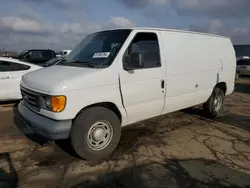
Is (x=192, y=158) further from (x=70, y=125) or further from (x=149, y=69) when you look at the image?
(x=70, y=125)

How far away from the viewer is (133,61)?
160 inches

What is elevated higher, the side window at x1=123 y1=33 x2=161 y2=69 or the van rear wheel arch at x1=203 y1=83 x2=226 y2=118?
the side window at x1=123 y1=33 x2=161 y2=69

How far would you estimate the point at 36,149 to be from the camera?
4.52 meters

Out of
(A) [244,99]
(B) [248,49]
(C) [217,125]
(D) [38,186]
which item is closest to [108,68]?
(D) [38,186]

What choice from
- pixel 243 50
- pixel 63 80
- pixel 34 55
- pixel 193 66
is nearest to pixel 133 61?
pixel 63 80

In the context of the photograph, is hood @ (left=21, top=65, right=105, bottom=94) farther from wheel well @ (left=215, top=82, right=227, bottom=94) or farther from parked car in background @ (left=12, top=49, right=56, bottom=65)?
parked car in background @ (left=12, top=49, right=56, bottom=65)

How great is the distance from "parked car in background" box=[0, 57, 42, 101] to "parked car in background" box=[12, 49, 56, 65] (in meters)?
9.05

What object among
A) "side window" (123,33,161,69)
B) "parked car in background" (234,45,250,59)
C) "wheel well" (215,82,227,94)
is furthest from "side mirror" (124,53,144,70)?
"parked car in background" (234,45,250,59)

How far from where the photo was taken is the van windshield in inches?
163

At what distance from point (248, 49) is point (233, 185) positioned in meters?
27.3

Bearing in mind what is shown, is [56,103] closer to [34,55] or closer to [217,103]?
[217,103]

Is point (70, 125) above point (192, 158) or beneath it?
above

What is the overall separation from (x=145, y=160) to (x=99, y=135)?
0.87m

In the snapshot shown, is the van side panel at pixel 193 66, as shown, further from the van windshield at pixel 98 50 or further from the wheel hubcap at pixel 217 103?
the van windshield at pixel 98 50
